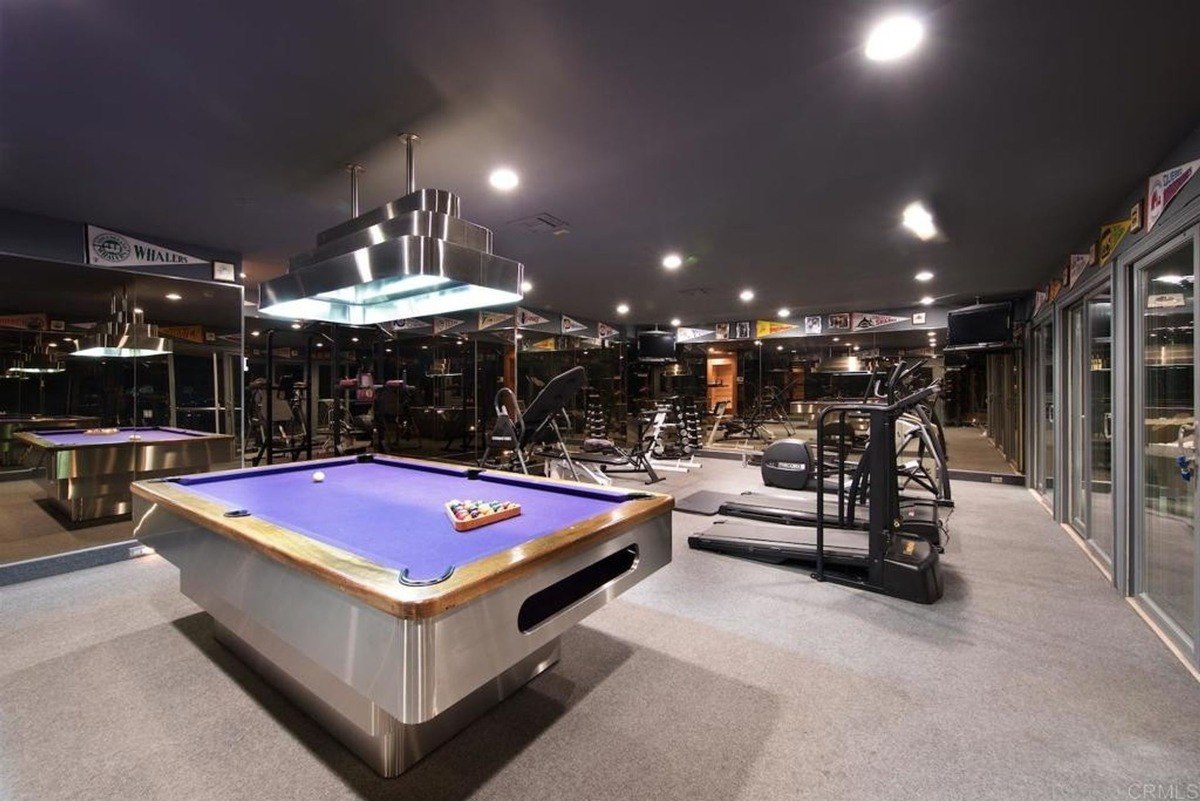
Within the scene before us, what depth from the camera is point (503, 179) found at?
333 cm

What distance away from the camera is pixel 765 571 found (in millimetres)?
3689

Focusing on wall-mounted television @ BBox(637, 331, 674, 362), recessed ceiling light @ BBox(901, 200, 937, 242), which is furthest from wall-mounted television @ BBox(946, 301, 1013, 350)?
wall-mounted television @ BBox(637, 331, 674, 362)

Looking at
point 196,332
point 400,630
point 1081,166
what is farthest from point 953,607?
point 196,332

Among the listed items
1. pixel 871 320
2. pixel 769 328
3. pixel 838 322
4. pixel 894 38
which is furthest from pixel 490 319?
pixel 894 38

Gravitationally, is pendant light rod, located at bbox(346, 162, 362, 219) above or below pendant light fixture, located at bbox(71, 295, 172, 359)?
above

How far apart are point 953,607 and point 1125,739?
46.1 inches

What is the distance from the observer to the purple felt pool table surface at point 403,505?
5.31 ft

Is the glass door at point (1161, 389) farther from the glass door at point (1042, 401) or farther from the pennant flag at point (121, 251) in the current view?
the pennant flag at point (121, 251)

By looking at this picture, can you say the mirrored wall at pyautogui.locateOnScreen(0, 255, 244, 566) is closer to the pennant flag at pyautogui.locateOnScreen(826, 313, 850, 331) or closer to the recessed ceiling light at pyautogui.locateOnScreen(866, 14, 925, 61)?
the recessed ceiling light at pyautogui.locateOnScreen(866, 14, 925, 61)

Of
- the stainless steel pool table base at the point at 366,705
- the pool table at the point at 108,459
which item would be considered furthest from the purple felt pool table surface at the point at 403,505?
the pool table at the point at 108,459

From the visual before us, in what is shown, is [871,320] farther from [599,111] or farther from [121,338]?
[121,338]

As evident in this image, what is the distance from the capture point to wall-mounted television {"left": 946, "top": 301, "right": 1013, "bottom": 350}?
265 inches

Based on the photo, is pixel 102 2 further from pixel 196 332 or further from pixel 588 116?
pixel 196 332

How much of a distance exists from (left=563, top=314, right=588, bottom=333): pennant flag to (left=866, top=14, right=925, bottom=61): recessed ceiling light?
7665 mm
